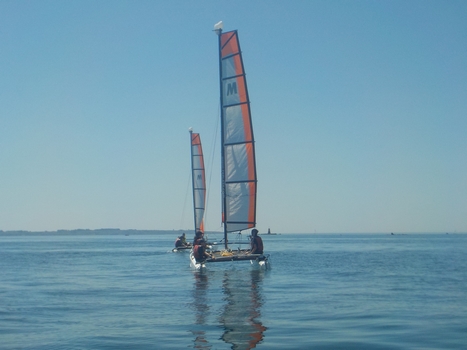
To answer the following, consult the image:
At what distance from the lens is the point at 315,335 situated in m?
13.0

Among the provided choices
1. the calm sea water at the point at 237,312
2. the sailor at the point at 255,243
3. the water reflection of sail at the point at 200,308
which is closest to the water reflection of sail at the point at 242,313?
the calm sea water at the point at 237,312

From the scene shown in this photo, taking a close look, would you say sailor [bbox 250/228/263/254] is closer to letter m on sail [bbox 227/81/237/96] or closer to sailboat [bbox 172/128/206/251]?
letter m on sail [bbox 227/81/237/96]

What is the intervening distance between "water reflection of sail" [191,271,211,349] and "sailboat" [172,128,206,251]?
2705cm

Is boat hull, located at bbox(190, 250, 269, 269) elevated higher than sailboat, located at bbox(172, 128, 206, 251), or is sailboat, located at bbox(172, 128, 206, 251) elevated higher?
sailboat, located at bbox(172, 128, 206, 251)

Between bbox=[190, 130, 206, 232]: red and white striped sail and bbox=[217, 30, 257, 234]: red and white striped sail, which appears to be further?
bbox=[190, 130, 206, 232]: red and white striped sail

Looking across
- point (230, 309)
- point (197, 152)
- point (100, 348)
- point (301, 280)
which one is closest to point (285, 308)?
point (230, 309)

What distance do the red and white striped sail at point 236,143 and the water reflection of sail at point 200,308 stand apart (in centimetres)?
431

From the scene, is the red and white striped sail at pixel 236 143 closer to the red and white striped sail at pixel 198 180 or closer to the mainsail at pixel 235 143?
the mainsail at pixel 235 143

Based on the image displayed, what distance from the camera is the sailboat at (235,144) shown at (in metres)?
30.7

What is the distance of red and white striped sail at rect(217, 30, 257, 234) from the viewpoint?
101 feet

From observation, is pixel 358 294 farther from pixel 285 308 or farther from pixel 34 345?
pixel 34 345

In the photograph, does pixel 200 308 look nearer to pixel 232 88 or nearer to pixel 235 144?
pixel 235 144

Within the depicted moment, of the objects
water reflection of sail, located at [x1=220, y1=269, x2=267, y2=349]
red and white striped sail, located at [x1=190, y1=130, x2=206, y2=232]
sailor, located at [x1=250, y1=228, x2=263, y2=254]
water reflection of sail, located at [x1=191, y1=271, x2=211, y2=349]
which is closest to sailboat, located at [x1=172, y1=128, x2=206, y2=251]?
red and white striped sail, located at [x1=190, y1=130, x2=206, y2=232]

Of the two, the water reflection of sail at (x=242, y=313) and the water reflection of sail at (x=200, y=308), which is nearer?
the water reflection of sail at (x=200, y=308)
